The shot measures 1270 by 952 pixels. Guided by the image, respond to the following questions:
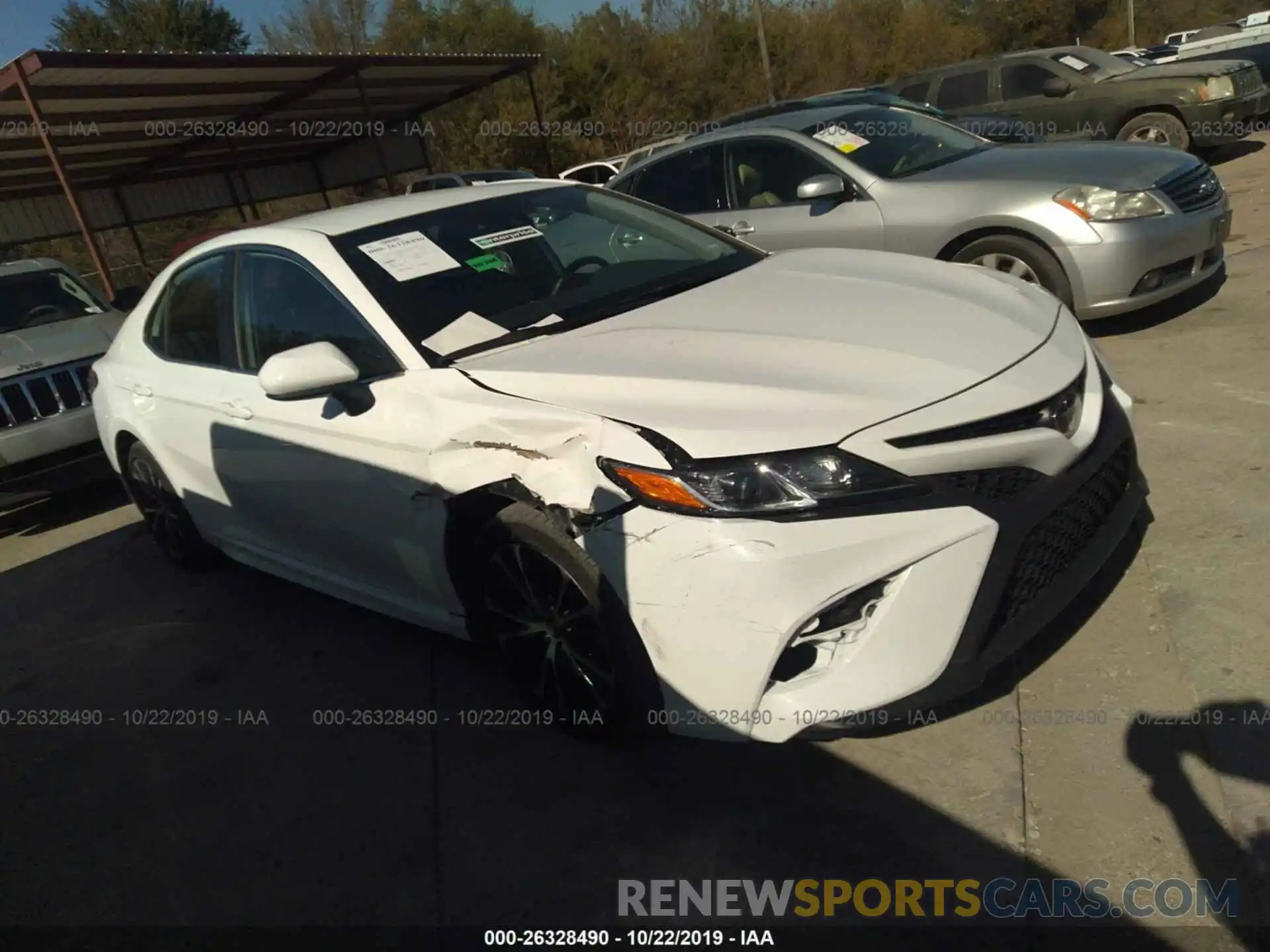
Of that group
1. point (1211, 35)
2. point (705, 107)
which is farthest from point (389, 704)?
point (705, 107)

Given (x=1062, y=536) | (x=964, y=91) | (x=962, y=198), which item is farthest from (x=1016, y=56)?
(x=1062, y=536)

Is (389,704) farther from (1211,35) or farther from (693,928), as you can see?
(1211,35)

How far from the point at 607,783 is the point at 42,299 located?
636 cm

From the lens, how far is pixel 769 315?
2832 mm

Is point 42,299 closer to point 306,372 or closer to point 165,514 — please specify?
point 165,514

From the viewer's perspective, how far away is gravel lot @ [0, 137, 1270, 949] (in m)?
2.25

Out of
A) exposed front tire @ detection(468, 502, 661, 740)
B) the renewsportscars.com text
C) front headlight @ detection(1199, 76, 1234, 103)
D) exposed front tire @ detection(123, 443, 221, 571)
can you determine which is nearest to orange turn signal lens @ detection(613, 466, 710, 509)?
exposed front tire @ detection(468, 502, 661, 740)

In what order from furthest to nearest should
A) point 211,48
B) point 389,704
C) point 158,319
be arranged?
point 211,48
point 158,319
point 389,704

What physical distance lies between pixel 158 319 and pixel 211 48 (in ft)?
105

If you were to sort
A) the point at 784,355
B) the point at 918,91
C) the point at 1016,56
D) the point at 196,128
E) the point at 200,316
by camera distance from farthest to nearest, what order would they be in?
the point at 196,128 → the point at 918,91 → the point at 1016,56 → the point at 200,316 → the point at 784,355

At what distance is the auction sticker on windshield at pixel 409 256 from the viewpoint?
3123 millimetres

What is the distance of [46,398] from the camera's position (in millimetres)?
5902

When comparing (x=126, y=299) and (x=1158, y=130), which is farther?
(x=1158, y=130)

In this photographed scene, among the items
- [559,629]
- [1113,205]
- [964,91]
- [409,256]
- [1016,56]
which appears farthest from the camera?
[964,91]
